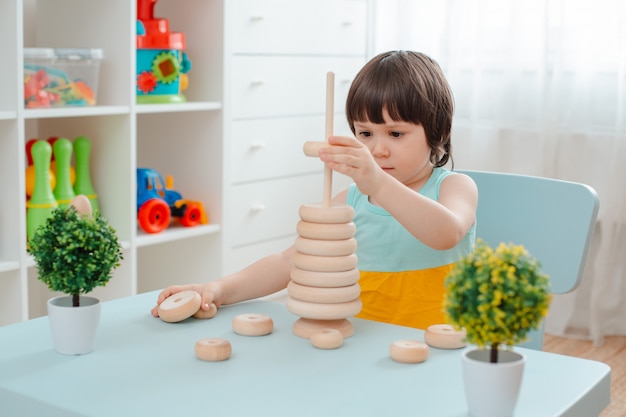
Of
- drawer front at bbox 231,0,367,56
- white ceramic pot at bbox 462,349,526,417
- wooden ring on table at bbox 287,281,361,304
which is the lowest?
white ceramic pot at bbox 462,349,526,417

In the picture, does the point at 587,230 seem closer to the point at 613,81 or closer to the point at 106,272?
the point at 106,272

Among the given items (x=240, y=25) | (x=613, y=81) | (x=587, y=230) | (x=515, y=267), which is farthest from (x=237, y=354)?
(x=613, y=81)

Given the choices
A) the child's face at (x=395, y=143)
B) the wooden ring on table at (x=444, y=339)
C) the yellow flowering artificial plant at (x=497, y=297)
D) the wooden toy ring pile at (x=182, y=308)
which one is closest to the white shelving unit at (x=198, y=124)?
the child's face at (x=395, y=143)

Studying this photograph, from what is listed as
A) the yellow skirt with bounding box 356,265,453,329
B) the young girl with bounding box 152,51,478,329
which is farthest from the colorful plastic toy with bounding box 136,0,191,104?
the yellow skirt with bounding box 356,265,453,329

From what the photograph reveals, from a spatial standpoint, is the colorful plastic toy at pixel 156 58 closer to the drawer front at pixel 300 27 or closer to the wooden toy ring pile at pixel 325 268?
the drawer front at pixel 300 27

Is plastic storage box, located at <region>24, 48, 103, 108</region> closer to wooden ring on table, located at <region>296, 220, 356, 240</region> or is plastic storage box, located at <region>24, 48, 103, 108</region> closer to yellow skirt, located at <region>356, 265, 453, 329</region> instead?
yellow skirt, located at <region>356, 265, 453, 329</region>

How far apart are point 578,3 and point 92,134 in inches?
63.8

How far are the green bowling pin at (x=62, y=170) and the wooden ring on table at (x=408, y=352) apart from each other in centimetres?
152

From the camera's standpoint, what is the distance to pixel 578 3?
2.93 meters

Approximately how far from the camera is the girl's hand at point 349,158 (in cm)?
100

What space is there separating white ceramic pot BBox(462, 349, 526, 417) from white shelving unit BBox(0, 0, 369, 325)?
1.58 meters

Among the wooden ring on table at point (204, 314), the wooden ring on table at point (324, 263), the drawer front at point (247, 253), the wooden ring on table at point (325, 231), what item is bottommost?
the drawer front at point (247, 253)

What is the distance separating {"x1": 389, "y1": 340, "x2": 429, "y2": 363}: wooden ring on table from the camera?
918 mm

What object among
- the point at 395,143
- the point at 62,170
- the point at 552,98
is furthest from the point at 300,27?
the point at 395,143
